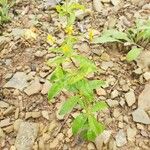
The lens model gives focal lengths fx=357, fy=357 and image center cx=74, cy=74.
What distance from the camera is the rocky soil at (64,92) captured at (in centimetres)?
295

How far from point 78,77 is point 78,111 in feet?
2.51

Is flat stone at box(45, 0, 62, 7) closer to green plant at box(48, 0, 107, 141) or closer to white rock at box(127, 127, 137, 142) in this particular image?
green plant at box(48, 0, 107, 141)

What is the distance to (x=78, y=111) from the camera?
3.10 metres

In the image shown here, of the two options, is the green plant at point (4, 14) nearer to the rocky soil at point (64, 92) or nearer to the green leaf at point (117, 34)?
the rocky soil at point (64, 92)

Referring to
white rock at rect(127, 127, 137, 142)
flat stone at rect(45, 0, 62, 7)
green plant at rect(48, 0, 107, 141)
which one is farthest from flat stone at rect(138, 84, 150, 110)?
flat stone at rect(45, 0, 62, 7)

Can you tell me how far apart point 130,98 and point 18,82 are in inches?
42.4

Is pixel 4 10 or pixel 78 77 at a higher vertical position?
pixel 78 77

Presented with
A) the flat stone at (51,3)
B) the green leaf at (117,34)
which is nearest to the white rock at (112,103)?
the green leaf at (117,34)

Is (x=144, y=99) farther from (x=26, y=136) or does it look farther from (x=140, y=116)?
(x=26, y=136)

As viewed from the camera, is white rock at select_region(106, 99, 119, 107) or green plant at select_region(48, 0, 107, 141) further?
white rock at select_region(106, 99, 119, 107)

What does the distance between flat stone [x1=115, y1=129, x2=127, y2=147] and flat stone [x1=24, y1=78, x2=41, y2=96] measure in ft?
2.82

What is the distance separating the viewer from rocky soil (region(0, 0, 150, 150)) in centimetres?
295

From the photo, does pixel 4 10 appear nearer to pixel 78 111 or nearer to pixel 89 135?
pixel 78 111

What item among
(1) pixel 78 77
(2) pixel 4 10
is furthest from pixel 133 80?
(2) pixel 4 10
